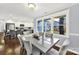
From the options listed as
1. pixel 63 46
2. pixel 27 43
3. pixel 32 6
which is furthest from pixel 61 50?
pixel 32 6

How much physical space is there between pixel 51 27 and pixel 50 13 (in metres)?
0.25

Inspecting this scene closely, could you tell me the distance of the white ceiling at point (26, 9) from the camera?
5.62 ft

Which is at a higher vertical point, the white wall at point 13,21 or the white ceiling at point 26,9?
the white ceiling at point 26,9

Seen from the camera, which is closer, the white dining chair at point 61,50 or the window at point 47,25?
the white dining chair at point 61,50

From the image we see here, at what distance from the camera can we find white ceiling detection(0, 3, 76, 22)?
1.71 m

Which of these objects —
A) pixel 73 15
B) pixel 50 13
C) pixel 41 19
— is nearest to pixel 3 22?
pixel 41 19

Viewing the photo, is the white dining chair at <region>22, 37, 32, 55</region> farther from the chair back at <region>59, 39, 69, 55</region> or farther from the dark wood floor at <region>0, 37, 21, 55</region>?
the chair back at <region>59, 39, 69, 55</region>

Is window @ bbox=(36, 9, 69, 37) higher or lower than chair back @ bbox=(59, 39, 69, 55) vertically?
higher

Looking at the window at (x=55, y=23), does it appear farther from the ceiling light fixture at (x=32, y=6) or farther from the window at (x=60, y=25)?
the ceiling light fixture at (x=32, y=6)

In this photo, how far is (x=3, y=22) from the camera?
1770 mm

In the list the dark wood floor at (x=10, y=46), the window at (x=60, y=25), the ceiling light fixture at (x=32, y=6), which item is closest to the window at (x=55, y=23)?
the window at (x=60, y=25)

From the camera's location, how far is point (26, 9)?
5.82ft

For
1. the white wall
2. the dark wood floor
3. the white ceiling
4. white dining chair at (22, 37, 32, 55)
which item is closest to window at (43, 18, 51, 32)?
the white ceiling
